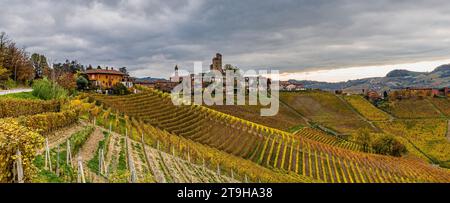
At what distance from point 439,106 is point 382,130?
33.9 metres

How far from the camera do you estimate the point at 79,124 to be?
1667 cm

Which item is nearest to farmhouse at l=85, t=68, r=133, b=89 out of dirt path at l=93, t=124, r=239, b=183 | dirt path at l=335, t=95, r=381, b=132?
dirt path at l=93, t=124, r=239, b=183

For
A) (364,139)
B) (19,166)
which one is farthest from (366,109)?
(19,166)

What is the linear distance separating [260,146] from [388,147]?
27.1 metres

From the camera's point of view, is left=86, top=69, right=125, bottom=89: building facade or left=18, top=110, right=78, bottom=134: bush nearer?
left=18, top=110, right=78, bottom=134: bush

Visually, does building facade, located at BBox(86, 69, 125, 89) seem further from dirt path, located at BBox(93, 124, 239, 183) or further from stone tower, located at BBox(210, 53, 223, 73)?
stone tower, located at BBox(210, 53, 223, 73)

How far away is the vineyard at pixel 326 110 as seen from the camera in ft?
250

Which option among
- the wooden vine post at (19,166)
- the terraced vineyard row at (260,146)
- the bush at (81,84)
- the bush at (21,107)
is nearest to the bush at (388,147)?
the terraced vineyard row at (260,146)

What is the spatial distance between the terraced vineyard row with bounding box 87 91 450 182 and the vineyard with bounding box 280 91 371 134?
37.3 m

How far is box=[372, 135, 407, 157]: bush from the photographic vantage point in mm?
49375

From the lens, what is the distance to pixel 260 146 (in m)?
32.2

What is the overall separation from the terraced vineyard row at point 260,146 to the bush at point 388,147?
16010 mm

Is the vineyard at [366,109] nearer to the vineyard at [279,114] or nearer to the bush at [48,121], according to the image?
the vineyard at [279,114]
